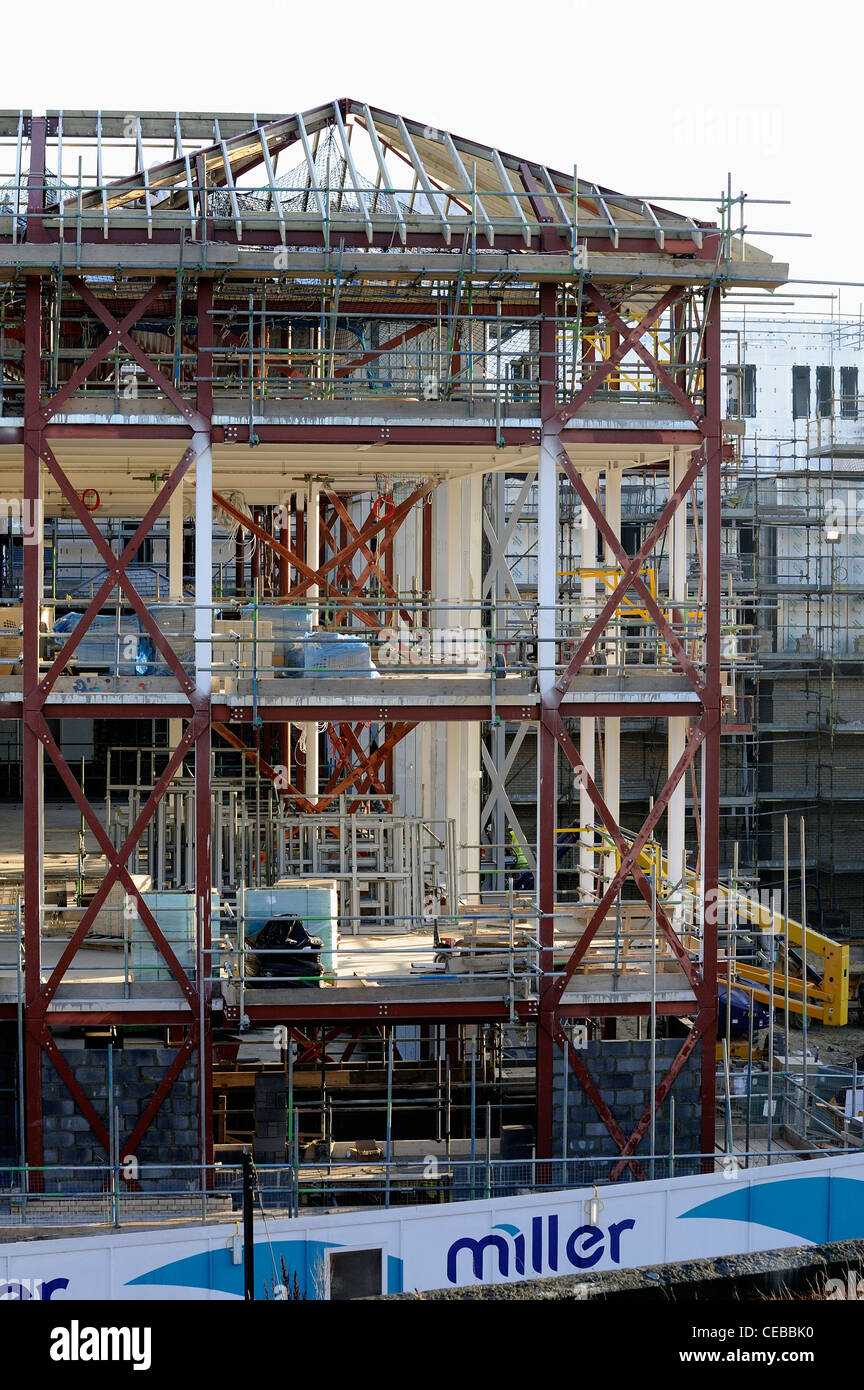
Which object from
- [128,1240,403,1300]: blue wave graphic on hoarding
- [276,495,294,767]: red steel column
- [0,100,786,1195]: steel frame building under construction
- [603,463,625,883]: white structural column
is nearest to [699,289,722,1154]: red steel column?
[0,100,786,1195]: steel frame building under construction

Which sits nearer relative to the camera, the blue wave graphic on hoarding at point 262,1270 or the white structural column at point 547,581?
the blue wave graphic on hoarding at point 262,1270

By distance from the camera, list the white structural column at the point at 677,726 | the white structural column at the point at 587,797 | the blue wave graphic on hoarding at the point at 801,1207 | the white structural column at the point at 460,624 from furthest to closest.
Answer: the white structural column at the point at 460,624
the white structural column at the point at 587,797
the white structural column at the point at 677,726
the blue wave graphic on hoarding at the point at 801,1207

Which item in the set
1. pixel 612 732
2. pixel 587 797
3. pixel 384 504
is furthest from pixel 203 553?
pixel 384 504

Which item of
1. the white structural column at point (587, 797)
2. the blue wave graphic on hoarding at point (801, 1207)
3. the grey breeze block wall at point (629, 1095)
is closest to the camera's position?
the blue wave graphic on hoarding at point (801, 1207)

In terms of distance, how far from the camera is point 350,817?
72.6 feet

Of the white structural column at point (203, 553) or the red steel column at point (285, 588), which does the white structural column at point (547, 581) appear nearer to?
the white structural column at point (203, 553)

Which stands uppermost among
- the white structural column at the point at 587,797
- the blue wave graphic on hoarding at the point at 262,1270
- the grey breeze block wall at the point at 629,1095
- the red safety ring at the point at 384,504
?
the red safety ring at the point at 384,504

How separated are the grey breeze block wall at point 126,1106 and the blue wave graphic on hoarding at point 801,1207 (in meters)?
5.64

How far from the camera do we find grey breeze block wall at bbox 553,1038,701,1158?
65.3ft

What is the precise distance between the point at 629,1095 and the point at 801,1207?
283 centimetres

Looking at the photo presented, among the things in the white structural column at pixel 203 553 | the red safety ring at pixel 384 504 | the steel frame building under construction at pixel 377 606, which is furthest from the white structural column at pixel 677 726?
the red safety ring at pixel 384 504

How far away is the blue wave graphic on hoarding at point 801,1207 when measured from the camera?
1766 cm
